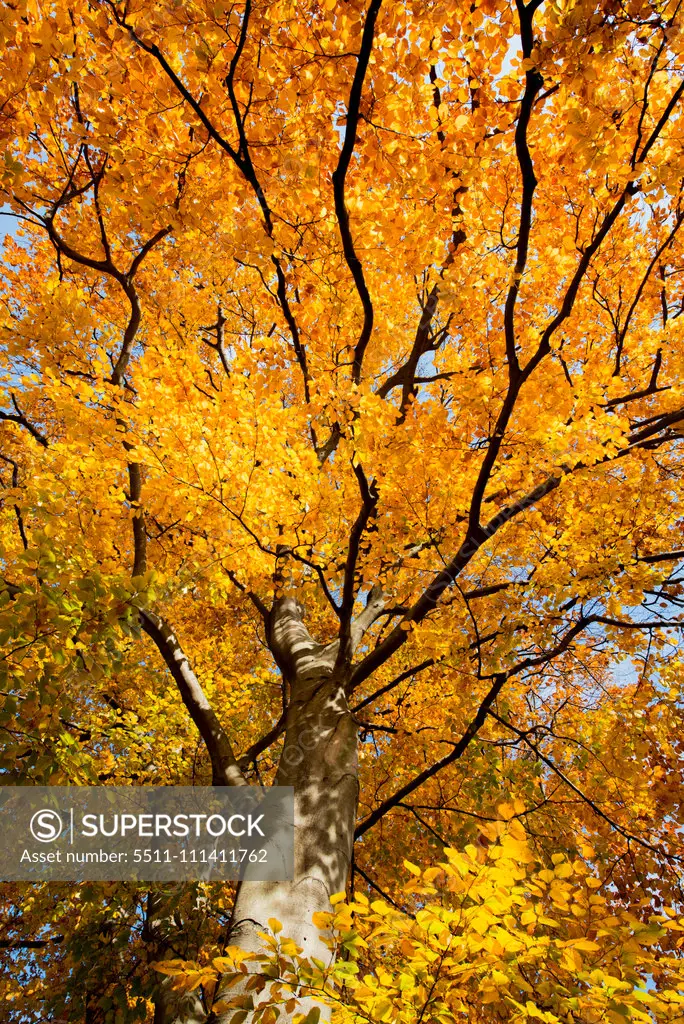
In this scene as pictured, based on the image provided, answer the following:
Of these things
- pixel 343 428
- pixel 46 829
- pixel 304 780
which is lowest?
pixel 304 780

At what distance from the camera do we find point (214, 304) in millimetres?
8484

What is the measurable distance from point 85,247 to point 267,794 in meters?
6.53

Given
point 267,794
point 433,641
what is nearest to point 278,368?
point 433,641

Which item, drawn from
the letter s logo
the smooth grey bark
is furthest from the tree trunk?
the letter s logo

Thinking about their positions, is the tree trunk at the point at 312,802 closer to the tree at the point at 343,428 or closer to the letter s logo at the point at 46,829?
the tree at the point at 343,428

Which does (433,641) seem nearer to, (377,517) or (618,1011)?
(377,517)

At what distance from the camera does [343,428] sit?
3473 millimetres

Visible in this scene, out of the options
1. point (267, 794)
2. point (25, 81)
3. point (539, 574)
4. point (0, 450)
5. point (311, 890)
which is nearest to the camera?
point (311, 890)

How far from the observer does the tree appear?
2709mm

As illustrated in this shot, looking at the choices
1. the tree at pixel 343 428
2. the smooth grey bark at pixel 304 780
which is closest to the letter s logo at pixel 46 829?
the tree at pixel 343 428

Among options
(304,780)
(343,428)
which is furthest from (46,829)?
(343,428)

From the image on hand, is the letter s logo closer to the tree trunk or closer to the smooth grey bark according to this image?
the smooth grey bark

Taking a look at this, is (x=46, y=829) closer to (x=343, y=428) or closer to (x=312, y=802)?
(x=312, y=802)

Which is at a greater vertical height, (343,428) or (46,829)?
(343,428)
